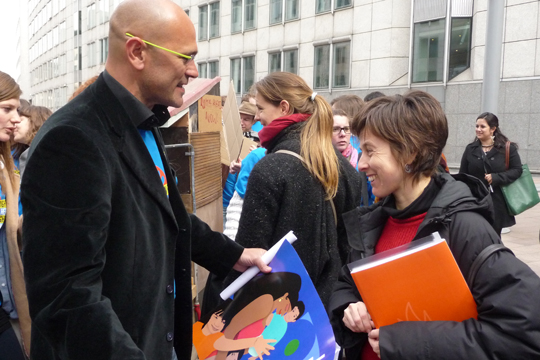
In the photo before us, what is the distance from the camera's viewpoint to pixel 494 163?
6543mm

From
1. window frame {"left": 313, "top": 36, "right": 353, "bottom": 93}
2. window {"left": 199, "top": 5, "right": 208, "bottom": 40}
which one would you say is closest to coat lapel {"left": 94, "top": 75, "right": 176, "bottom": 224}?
window frame {"left": 313, "top": 36, "right": 353, "bottom": 93}

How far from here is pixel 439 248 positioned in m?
1.47

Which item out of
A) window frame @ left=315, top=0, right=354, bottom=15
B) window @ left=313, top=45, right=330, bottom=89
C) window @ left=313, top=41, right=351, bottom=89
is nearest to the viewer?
window frame @ left=315, top=0, right=354, bottom=15

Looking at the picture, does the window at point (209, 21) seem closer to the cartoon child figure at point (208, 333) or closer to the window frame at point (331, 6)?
the window frame at point (331, 6)

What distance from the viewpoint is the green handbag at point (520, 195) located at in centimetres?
630

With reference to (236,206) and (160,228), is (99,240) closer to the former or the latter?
(160,228)

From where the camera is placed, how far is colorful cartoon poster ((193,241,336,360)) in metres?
1.96

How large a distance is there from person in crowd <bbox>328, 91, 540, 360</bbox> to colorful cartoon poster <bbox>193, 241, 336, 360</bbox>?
0.12m

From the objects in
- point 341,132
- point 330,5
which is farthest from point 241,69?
point 341,132

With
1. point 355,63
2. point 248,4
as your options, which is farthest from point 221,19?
point 355,63

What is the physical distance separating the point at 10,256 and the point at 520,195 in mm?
5917

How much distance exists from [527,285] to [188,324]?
46.7 inches

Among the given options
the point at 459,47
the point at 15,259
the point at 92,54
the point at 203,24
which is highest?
the point at 92,54

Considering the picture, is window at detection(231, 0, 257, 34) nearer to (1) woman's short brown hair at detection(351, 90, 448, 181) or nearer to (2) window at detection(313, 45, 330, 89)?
(2) window at detection(313, 45, 330, 89)
